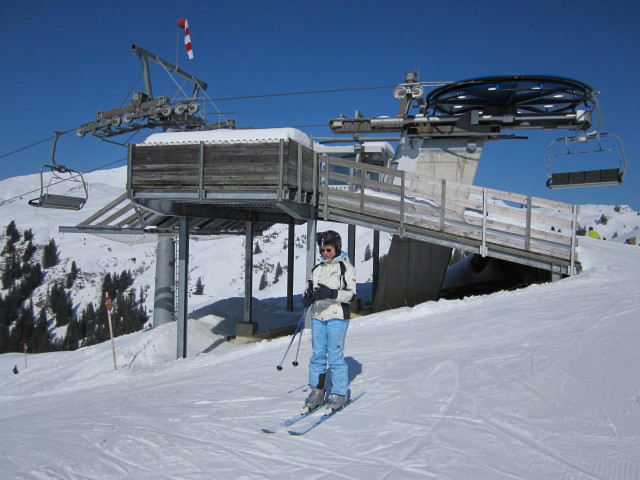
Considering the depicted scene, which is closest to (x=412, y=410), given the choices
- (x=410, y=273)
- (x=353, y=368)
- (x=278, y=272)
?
(x=353, y=368)

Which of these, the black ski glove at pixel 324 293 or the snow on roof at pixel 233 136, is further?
the snow on roof at pixel 233 136

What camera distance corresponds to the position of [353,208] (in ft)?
42.6

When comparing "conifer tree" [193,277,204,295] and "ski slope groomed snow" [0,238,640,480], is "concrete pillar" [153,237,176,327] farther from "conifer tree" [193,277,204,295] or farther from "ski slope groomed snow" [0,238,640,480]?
"conifer tree" [193,277,204,295]

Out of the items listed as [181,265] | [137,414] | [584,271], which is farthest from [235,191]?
[584,271]

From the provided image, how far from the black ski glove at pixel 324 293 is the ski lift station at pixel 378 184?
20.0ft

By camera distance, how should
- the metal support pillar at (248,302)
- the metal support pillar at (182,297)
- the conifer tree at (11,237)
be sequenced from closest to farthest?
the metal support pillar at (182,297) → the metal support pillar at (248,302) → the conifer tree at (11,237)

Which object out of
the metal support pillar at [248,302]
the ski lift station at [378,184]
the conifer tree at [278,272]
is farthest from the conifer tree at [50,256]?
the metal support pillar at [248,302]

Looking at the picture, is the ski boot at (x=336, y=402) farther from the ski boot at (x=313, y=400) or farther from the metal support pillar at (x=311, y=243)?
the metal support pillar at (x=311, y=243)

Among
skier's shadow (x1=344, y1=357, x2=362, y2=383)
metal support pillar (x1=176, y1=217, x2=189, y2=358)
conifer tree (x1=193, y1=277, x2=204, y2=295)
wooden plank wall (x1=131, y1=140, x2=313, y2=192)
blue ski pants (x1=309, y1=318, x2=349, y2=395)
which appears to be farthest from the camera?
conifer tree (x1=193, y1=277, x2=204, y2=295)

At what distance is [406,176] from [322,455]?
9458 millimetres

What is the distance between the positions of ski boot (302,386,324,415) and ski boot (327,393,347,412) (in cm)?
11

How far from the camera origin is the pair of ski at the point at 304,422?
4.70 metres

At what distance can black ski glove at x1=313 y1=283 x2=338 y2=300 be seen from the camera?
524cm

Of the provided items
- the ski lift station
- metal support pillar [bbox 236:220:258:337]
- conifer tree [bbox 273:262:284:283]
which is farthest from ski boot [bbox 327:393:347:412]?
conifer tree [bbox 273:262:284:283]
